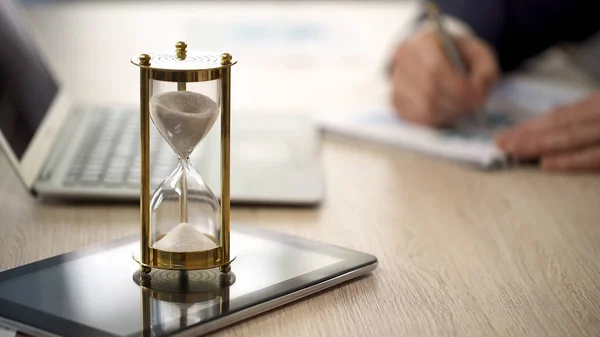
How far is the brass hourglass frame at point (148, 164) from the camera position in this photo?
2.57 ft

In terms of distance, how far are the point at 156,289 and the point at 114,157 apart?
430 millimetres

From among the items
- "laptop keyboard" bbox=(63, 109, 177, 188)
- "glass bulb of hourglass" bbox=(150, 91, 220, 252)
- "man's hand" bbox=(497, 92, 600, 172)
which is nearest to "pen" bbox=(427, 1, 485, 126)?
"man's hand" bbox=(497, 92, 600, 172)

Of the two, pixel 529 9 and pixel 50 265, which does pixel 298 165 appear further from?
pixel 529 9

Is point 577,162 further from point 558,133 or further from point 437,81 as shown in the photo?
point 437,81

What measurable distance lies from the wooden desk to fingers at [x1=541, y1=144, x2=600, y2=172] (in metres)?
0.03

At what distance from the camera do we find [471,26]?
5.99 ft

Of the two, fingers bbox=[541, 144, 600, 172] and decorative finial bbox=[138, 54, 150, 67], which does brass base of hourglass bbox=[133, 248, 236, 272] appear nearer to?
decorative finial bbox=[138, 54, 150, 67]

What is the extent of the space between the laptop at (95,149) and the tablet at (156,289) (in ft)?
0.68

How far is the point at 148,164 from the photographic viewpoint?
0.82m

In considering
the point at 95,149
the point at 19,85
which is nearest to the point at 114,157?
the point at 95,149

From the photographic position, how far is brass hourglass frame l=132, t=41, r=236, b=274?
0.78 m

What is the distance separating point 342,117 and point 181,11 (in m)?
1.22

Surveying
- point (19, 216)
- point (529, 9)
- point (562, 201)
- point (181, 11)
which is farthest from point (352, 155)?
point (181, 11)

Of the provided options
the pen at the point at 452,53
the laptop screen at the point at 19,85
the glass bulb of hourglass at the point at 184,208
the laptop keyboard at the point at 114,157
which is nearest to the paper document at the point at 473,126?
the pen at the point at 452,53
